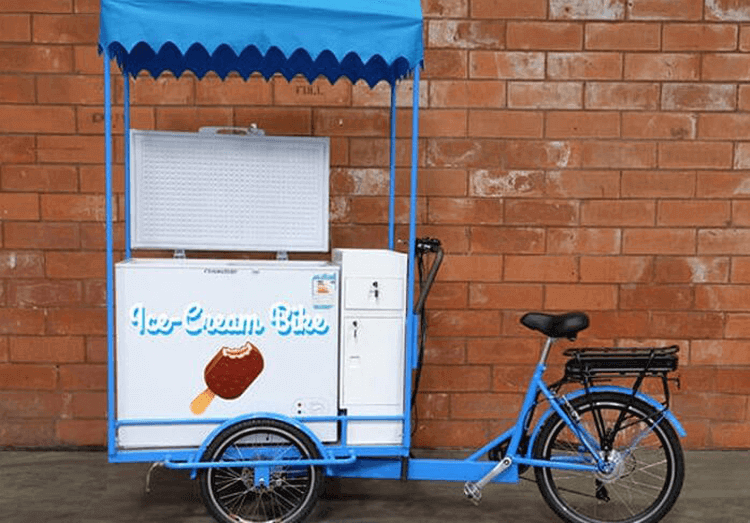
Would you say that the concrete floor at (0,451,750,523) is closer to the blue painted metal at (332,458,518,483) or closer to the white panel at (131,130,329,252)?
the blue painted metal at (332,458,518,483)

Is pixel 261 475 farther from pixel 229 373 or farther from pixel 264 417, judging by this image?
pixel 229 373

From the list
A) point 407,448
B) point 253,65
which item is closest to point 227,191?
point 253,65

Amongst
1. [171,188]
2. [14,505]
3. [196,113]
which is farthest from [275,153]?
[14,505]

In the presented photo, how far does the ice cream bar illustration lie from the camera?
2.91m

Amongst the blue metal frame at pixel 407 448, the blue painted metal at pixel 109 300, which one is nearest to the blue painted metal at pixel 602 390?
the blue metal frame at pixel 407 448

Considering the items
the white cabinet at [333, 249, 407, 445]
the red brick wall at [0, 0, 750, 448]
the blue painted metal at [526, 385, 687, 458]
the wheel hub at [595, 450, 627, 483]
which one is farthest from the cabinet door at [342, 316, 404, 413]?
the red brick wall at [0, 0, 750, 448]

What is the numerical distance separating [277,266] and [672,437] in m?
1.98

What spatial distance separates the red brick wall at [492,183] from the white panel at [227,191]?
63cm

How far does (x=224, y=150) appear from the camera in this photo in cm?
338

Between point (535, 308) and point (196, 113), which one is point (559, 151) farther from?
point (196, 113)

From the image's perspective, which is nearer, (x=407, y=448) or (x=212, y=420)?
(x=212, y=420)

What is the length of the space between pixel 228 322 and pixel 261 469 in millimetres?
679

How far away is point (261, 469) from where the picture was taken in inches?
116

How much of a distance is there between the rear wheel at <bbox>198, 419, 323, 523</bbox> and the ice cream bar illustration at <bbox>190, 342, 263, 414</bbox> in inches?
6.1
